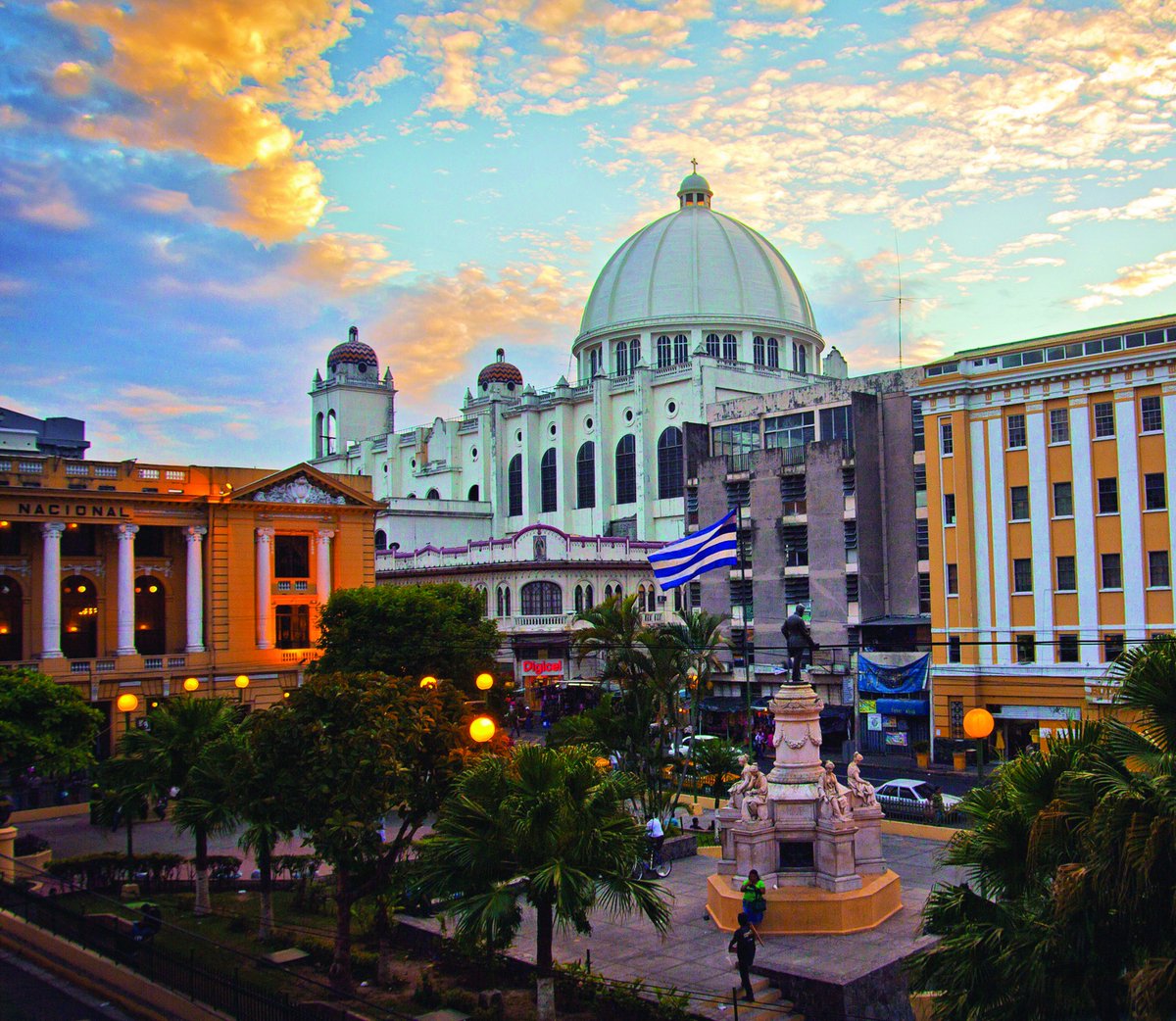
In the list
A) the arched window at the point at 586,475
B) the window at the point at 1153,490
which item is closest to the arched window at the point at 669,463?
the arched window at the point at 586,475

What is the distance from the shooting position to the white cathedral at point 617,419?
74312 millimetres

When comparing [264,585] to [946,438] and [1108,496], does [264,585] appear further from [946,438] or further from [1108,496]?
[1108,496]

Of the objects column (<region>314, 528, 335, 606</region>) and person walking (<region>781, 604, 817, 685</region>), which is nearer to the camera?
person walking (<region>781, 604, 817, 685</region>)

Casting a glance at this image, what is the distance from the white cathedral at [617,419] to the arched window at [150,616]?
20.1 metres

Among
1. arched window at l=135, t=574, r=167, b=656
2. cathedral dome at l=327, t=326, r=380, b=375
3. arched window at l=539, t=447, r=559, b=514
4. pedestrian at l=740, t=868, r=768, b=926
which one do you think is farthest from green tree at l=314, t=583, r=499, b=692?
cathedral dome at l=327, t=326, r=380, b=375

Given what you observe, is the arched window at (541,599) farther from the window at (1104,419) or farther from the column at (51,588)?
the window at (1104,419)

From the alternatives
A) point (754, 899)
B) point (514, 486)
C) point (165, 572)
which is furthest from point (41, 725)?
point (514, 486)

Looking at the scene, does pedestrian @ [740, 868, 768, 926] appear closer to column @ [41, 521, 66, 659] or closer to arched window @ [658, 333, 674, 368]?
column @ [41, 521, 66, 659]

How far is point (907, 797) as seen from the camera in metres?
32.8

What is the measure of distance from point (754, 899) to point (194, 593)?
33041mm

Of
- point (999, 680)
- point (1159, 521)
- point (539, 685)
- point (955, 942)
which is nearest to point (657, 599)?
point (539, 685)

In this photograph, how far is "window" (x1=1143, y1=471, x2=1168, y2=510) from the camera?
38281 millimetres

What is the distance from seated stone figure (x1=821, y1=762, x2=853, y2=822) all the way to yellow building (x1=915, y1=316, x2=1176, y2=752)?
1956cm

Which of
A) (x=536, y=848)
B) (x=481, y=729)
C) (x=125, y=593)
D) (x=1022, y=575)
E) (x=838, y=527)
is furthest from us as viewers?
(x=838, y=527)
